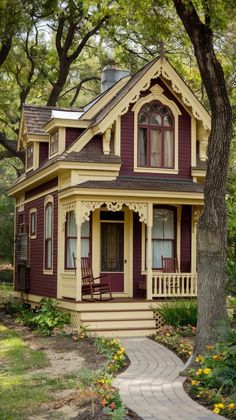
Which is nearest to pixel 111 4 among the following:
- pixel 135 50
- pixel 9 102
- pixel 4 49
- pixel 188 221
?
pixel 188 221

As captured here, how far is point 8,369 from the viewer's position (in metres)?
10.5

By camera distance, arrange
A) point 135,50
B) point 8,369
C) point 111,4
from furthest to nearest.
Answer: point 135,50, point 111,4, point 8,369

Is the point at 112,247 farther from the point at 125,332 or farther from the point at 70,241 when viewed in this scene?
the point at 125,332

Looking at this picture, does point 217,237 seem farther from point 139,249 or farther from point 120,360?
point 139,249

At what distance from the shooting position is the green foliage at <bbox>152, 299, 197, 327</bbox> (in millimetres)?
14562

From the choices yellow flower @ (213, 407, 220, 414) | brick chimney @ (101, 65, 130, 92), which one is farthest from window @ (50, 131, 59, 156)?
yellow flower @ (213, 407, 220, 414)

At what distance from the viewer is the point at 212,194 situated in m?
9.87

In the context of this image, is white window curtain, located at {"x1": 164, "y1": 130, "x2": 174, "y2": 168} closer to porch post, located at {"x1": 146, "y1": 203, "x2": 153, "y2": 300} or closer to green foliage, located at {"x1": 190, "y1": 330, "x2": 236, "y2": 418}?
porch post, located at {"x1": 146, "y1": 203, "x2": 153, "y2": 300}

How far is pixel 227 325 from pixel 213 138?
121 inches

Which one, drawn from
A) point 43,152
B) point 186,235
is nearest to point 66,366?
point 186,235

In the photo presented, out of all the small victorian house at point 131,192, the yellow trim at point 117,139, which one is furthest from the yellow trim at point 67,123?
the yellow trim at point 117,139

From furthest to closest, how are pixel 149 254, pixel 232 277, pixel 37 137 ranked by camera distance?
pixel 37 137 < pixel 149 254 < pixel 232 277

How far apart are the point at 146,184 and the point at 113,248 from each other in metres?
2.27

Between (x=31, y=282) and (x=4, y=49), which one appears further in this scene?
(x=4, y=49)
